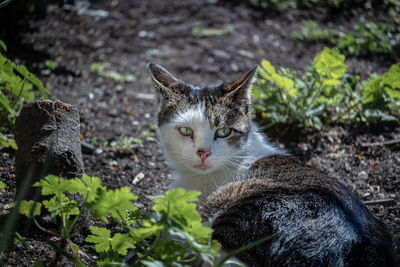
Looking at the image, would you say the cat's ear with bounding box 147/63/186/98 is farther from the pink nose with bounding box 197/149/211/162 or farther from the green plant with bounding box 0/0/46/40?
the green plant with bounding box 0/0/46/40

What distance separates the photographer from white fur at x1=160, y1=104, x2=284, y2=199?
2.54 meters

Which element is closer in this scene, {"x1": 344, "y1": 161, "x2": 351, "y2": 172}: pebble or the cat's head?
the cat's head

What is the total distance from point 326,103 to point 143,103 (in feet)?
6.80

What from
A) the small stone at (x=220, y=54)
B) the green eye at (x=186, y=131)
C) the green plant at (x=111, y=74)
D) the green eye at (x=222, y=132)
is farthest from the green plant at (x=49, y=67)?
the green eye at (x=222, y=132)

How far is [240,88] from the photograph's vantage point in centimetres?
273

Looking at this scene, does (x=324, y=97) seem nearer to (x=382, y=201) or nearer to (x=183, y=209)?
(x=382, y=201)

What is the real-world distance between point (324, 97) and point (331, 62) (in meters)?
0.63

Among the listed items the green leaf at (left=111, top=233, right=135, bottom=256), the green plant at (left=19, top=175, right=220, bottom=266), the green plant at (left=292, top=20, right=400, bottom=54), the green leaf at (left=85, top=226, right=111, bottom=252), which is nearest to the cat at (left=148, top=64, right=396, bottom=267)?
the green plant at (left=19, top=175, right=220, bottom=266)

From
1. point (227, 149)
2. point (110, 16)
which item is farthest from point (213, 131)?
point (110, 16)

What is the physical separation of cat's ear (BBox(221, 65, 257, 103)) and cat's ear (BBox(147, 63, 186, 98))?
0.32 m

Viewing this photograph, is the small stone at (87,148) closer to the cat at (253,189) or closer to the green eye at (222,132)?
the cat at (253,189)

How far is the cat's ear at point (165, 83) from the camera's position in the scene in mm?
2736

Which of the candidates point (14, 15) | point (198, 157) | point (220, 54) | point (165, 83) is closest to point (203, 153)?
point (198, 157)

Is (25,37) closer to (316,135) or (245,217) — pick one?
(316,135)
